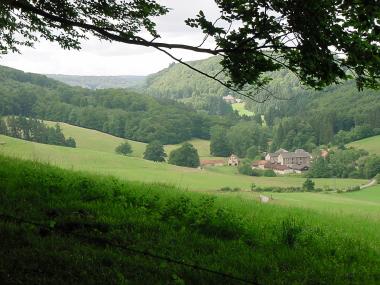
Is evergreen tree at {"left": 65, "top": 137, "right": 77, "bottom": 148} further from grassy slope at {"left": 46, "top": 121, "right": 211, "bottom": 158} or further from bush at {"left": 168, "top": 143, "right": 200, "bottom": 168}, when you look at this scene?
bush at {"left": 168, "top": 143, "right": 200, "bottom": 168}

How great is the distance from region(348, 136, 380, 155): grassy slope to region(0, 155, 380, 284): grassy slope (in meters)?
154

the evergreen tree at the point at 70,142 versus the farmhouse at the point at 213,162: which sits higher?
the evergreen tree at the point at 70,142

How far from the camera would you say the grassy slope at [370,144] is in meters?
154

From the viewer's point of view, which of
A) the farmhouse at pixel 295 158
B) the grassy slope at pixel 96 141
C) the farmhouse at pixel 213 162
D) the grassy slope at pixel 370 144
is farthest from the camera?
the farmhouse at pixel 295 158

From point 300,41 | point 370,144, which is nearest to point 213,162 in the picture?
point 370,144

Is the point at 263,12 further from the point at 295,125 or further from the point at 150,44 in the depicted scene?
the point at 295,125

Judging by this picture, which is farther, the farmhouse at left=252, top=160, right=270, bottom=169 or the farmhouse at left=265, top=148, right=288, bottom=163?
the farmhouse at left=265, top=148, right=288, bottom=163

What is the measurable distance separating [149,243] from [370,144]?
172835 millimetres

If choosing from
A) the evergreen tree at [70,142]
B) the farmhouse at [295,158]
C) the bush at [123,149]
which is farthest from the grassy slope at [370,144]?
the evergreen tree at [70,142]

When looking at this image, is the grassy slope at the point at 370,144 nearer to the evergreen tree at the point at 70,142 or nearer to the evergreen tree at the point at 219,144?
the evergreen tree at the point at 219,144

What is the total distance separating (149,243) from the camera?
22.1 feet

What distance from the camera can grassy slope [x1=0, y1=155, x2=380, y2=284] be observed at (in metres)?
5.34

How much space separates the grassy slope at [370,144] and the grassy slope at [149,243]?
15407 centimetres

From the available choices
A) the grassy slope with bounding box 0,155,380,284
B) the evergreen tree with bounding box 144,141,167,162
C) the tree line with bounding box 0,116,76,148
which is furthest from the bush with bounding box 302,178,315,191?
the grassy slope with bounding box 0,155,380,284
